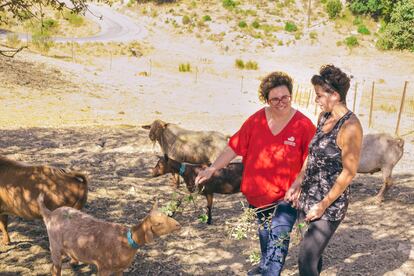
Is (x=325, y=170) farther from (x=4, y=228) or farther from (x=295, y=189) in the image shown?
(x=4, y=228)

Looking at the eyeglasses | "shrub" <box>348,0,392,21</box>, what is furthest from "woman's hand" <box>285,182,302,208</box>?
"shrub" <box>348,0,392,21</box>

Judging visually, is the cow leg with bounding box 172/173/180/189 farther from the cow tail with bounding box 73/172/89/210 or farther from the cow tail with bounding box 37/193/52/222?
the cow tail with bounding box 37/193/52/222

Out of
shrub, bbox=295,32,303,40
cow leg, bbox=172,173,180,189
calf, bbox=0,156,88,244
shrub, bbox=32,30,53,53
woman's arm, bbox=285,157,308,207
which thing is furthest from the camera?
shrub, bbox=295,32,303,40

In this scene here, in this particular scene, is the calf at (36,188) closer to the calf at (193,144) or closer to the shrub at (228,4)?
the calf at (193,144)

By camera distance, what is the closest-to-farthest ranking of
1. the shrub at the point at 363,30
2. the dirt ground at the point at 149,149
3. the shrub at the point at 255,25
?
the dirt ground at the point at 149,149 → the shrub at the point at 363,30 → the shrub at the point at 255,25

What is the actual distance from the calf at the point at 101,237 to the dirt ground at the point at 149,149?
0.74 meters

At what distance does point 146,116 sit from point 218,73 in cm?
1352

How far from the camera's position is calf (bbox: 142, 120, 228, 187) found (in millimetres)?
9500

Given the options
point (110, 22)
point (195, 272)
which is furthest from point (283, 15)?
point (195, 272)

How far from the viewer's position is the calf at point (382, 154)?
338 inches

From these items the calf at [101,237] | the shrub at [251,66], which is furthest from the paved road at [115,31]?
the calf at [101,237]

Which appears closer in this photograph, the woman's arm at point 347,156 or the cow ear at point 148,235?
the woman's arm at point 347,156

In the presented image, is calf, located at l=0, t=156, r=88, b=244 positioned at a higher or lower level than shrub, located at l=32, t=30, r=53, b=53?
lower

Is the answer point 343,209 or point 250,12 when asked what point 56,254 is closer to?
point 343,209
